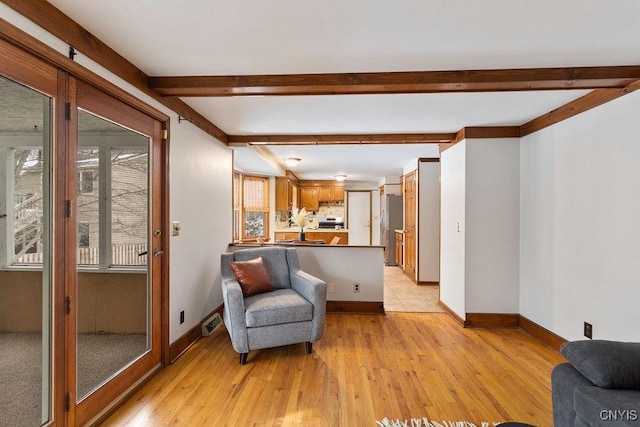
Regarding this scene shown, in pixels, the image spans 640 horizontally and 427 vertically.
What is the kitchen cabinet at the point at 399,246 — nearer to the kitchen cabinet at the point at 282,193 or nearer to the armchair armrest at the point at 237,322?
the kitchen cabinet at the point at 282,193

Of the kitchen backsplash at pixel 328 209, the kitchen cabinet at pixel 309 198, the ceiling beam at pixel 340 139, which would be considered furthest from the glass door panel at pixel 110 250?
the kitchen backsplash at pixel 328 209

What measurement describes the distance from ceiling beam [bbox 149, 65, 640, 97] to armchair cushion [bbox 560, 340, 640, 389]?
175 centimetres

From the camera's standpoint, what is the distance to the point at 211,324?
332cm

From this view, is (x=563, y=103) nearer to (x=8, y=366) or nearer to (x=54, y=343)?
(x=54, y=343)

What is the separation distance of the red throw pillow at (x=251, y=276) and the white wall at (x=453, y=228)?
2254 millimetres

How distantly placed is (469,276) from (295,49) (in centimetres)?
305

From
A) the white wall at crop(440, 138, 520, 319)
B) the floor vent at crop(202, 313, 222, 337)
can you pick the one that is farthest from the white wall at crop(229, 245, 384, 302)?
the floor vent at crop(202, 313, 222, 337)

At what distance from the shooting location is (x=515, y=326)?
349 cm

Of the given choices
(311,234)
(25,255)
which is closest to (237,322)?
(25,255)

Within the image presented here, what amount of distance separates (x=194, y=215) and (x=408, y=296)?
11.2 ft

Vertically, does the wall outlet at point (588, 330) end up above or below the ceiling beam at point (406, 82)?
below

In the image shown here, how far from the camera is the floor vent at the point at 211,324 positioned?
10.6 feet

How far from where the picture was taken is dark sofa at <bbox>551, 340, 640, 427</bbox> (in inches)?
47.0

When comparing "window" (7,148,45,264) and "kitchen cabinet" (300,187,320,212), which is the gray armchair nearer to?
"window" (7,148,45,264)
